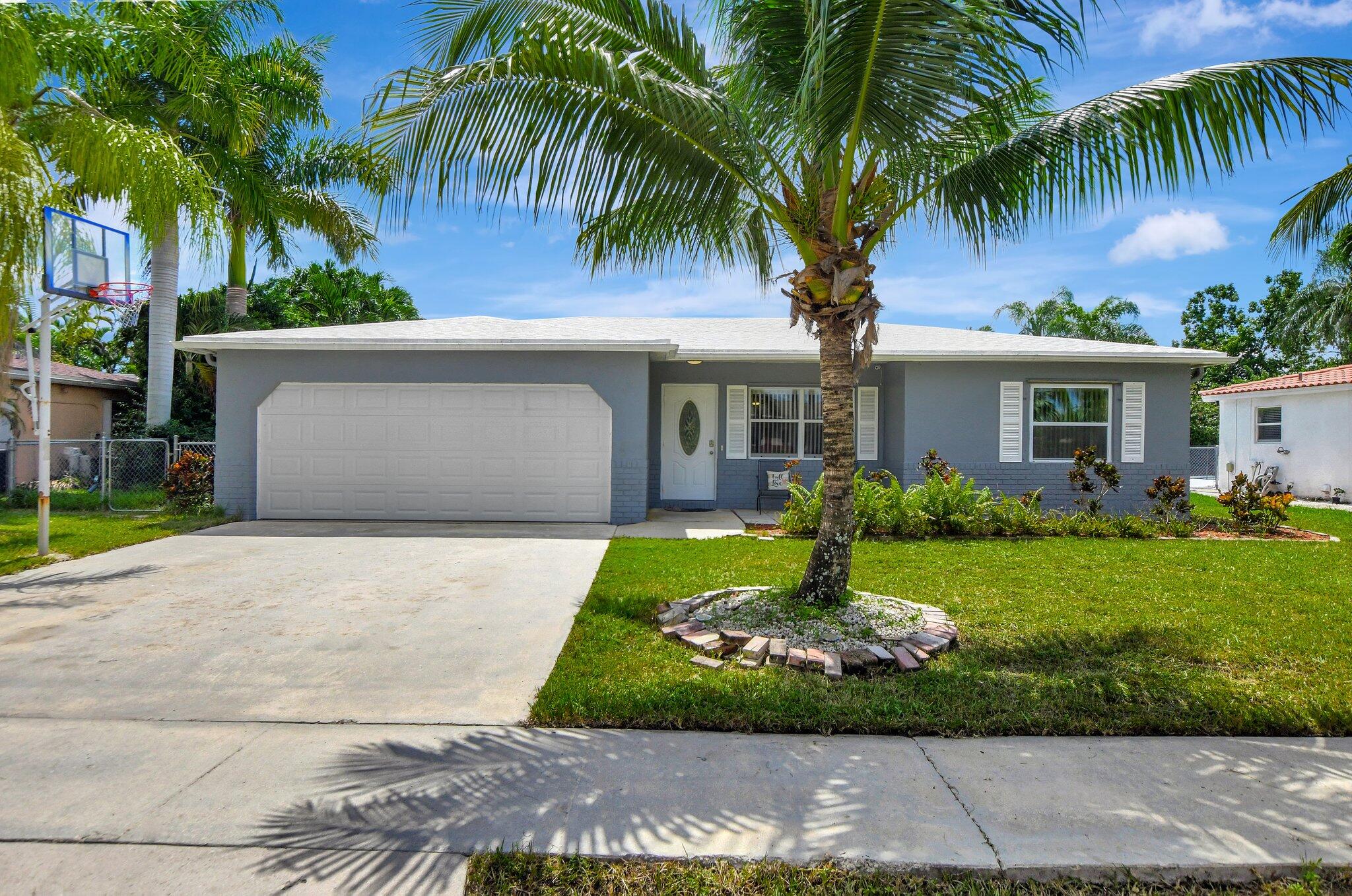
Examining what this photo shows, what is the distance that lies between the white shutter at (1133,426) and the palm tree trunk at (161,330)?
60.1ft

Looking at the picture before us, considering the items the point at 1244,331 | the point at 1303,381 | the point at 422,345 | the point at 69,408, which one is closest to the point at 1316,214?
the point at 422,345

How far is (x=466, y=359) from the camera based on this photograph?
1181 cm

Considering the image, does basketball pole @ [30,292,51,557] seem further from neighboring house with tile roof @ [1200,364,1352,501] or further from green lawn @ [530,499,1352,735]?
neighboring house with tile roof @ [1200,364,1352,501]

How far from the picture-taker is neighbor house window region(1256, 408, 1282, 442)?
62.1 ft

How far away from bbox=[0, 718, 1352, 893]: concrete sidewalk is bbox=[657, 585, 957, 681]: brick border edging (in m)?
0.96

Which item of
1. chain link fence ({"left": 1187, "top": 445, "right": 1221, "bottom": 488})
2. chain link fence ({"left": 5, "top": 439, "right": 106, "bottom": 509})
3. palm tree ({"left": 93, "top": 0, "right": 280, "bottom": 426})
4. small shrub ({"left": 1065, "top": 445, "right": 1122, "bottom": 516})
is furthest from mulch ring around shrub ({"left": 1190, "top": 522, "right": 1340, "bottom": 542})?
chain link fence ({"left": 5, "top": 439, "right": 106, "bottom": 509})

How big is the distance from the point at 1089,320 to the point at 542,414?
2664cm

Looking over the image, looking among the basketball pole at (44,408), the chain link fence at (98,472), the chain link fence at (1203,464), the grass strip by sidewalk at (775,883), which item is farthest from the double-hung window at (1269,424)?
the basketball pole at (44,408)

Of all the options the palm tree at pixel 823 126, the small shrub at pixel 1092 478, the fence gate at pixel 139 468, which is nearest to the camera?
the palm tree at pixel 823 126

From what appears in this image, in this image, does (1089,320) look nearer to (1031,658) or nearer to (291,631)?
(1031,658)

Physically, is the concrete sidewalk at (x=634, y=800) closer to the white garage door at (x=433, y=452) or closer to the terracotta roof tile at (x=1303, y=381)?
the white garage door at (x=433, y=452)

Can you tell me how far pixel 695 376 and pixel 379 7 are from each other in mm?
8359

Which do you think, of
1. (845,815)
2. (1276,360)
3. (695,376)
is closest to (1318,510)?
(695,376)

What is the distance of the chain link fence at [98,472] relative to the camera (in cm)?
1319
